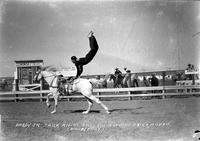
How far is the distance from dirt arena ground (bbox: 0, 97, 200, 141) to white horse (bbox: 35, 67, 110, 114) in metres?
0.14

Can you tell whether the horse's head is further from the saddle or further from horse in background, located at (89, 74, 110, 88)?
horse in background, located at (89, 74, 110, 88)

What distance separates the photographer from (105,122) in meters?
6.95

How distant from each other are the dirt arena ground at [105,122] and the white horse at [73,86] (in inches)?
5.5

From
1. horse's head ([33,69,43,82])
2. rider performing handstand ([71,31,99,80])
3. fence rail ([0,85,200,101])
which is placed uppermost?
rider performing handstand ([71,31,99,80])

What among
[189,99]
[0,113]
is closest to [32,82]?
[0,113]

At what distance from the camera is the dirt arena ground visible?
6.90 m

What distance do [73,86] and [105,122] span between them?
0.99m

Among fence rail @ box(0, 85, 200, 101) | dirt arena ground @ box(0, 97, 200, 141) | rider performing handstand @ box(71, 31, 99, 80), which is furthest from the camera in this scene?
fence rail @ box(0, 85, 200, 101)

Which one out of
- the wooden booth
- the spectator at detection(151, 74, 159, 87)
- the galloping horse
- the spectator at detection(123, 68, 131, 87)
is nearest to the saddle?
the wooden booth

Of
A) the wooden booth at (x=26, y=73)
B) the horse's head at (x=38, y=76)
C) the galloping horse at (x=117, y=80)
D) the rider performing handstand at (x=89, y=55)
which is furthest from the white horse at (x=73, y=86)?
the galloping horse at (x=117, y=80)

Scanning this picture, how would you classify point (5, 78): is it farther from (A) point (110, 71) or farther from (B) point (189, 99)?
(B) point (189, 99)

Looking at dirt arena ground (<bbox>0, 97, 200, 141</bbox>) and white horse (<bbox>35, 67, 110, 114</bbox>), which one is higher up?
white horse (<bbox>35, 67, 110, 114</bbox>)

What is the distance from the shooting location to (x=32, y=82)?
293 inches

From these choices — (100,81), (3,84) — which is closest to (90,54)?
(100,81)
